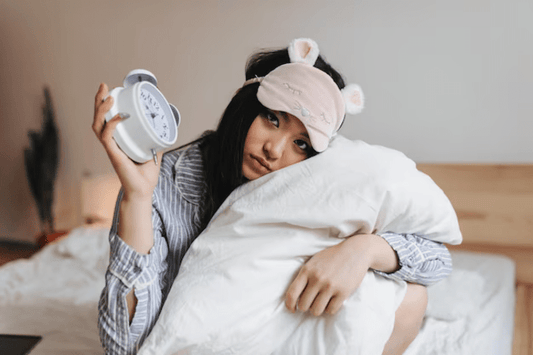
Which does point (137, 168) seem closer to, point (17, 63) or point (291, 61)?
point (291, 61)

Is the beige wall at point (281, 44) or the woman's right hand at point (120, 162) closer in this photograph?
the woman's right hand at point (120, 162)

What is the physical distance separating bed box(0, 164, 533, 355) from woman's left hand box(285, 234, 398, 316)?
33 cm

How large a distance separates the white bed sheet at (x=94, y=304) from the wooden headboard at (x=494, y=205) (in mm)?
93

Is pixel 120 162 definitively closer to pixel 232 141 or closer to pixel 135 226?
pixel 135 226

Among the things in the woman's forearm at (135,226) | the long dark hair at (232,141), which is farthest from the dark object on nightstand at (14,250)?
the woman's forearm at (135,226)

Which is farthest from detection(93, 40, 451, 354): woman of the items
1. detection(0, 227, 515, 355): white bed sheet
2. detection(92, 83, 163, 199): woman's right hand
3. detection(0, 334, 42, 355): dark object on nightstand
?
detection(0, 334, 42, 355): dark object on nightstand

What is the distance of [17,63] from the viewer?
3.02 meters

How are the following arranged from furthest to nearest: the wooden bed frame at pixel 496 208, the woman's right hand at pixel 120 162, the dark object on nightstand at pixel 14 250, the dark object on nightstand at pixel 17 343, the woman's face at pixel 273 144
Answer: the dark object on nightstand at pixel 14 250 < the wooden bed frame at pixel 496 208 < the dark object on nightstand at pixel 17 343 < the woman's face at pixel 273 144 < the woman's right hand at pixel 120 162

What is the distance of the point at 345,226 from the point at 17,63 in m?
3.13

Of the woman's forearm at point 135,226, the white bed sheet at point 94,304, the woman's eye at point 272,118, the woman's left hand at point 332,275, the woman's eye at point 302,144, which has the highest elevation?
the woman's eye at point 272,118

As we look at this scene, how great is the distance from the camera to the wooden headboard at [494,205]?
62.5 inches

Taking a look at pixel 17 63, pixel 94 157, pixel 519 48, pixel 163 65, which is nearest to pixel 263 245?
pixel 519 48

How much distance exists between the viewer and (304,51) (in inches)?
35.0

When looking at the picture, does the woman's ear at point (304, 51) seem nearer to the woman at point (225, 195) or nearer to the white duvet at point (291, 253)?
the woman at point (225, 195)
